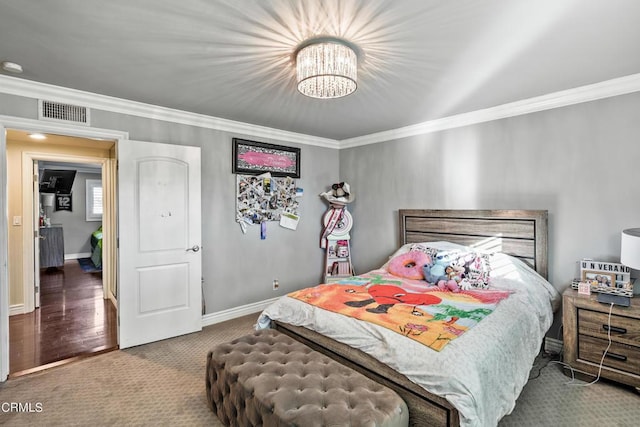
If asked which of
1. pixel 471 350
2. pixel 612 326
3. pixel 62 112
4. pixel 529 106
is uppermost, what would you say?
pixel 529 106

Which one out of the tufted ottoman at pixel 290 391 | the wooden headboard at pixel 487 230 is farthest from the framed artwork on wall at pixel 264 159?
the tufted ottoman at pixel 290 391

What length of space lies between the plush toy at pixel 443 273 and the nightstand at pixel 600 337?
2.73ft

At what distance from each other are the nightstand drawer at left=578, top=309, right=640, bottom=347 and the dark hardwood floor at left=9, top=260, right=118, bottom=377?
4113 mm

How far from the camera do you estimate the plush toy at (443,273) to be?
276cm

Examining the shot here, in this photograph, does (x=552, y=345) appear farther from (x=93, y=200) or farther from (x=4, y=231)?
(x=93, y=200)

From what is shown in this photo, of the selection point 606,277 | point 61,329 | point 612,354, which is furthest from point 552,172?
point 61,329

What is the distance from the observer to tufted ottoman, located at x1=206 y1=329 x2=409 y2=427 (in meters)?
1.45

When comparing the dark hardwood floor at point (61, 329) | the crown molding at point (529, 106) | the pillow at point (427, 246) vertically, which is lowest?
the dark hardwood floor at point (61, 329)

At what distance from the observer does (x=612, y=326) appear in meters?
2.31

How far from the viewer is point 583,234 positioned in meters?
2.75

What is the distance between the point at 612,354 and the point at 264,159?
3802 millimetres

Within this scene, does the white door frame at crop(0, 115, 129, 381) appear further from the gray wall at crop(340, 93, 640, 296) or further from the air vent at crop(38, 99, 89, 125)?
the gray wall at crop(340, 93, 640, 296)

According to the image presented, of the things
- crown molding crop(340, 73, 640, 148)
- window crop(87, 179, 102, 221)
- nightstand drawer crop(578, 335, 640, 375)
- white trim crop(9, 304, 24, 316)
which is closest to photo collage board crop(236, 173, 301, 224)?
crown molding crop(340, 73, 640, 148)

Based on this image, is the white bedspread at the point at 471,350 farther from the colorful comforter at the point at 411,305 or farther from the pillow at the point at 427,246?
the pillow at the point at 427,246
